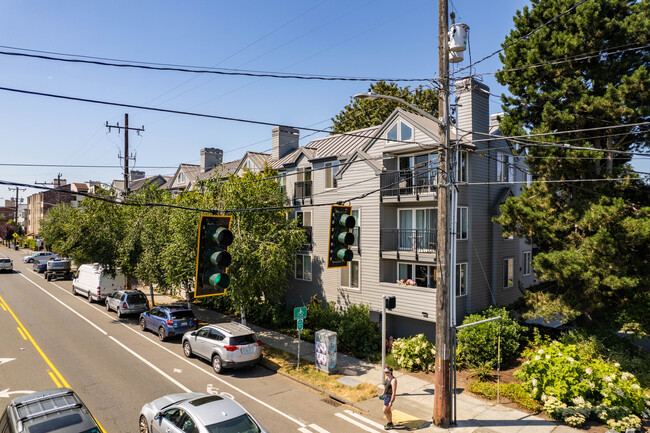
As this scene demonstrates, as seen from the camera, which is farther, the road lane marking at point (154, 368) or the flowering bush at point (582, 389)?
the road lane marking at point (154, 368)

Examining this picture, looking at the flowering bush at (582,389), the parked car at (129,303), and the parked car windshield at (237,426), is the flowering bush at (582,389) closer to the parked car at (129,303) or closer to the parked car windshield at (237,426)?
the parked car windshield at (237,426)

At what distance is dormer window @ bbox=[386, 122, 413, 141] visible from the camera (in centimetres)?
1962

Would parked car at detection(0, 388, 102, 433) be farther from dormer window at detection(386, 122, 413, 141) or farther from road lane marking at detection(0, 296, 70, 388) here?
dormer window at detection(386, 122, 413, 141)

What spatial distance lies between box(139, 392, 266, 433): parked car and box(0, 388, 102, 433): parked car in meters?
1.58

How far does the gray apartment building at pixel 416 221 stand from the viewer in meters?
18.8

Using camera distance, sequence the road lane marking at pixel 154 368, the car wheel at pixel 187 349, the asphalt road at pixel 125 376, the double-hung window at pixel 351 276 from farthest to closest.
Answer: the double-hung window at pixel 351 276
the car wheel at pixel 187 349
the road lane marking at pixel 154 368
the asphalt road at pixel 125 376

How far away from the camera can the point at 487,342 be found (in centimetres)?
1617

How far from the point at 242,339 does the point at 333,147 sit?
14.0 meters

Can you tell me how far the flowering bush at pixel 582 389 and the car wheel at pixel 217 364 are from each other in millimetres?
11320

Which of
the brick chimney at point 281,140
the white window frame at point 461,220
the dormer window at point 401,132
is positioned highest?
the brick chimney at point 281,140

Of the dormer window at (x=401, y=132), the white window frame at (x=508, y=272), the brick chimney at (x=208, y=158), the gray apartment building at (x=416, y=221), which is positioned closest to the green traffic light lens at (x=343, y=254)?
the gray apartment building at (x=416, y=221)

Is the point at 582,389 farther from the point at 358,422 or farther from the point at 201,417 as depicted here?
the point at 201,417

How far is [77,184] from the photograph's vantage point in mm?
82375

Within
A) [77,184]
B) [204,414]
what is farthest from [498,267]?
[77,184]
